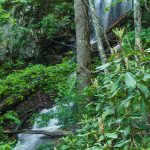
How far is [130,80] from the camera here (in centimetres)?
217

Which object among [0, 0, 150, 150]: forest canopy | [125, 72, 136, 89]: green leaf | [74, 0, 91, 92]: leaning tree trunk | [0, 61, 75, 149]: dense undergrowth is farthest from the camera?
[0, 61, 75, 149]: dense undergrowth

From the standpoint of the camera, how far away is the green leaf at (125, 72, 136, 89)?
84.6 inches

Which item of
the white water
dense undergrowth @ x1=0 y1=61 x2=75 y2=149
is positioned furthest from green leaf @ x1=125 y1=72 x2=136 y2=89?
the white water

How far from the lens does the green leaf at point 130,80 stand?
2148mm

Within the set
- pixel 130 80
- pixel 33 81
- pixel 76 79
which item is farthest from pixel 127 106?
pixel 33 81

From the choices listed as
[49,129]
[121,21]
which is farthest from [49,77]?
[121,21]

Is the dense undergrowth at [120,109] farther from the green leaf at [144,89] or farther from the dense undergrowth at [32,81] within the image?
the dense undergrowth at [32,81]

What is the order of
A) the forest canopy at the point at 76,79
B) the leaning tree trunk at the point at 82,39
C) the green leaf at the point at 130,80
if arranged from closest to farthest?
the green leaf at the point at 130,80, the forest canopy at the point at 76,79, the leaning tree trunk at the point at 82,39

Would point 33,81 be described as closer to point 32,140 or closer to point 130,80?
point 32,140

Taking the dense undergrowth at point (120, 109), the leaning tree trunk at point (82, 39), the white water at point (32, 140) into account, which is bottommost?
the white water at point (32, 140)

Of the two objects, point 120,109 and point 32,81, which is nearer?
point 120,109

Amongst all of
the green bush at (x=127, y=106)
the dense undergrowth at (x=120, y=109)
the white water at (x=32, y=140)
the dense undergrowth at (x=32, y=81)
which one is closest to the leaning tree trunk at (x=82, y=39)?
the dense undergrowth at (x=32, y=81)

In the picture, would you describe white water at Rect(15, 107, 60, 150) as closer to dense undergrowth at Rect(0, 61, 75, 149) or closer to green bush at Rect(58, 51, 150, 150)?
dense undergrowth at Rect(0, 61, 75, 149)

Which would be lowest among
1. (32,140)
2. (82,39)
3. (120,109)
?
(32,140)
